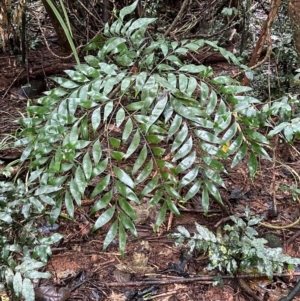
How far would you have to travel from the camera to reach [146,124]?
3.93 ft

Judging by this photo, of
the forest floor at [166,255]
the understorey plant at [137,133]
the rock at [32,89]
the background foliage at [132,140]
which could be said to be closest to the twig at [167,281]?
the forest floor at [166,255]

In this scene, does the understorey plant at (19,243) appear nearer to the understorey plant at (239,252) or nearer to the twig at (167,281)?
the twig at (167,281)

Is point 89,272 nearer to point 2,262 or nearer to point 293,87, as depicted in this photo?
point 2,262

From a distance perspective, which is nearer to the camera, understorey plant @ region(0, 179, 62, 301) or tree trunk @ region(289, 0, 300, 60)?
understorey plant @ region(0, 179, 62, 301)

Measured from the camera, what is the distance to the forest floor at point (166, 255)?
144cm

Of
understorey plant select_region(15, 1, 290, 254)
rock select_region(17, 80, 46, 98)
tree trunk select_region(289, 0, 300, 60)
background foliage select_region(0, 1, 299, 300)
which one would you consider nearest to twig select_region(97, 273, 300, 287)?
background foliage select_region(0, 1, 299, 300)

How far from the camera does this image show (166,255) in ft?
5.20

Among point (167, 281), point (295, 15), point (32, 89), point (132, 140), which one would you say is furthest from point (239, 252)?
point (32, 89)

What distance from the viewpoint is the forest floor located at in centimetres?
144

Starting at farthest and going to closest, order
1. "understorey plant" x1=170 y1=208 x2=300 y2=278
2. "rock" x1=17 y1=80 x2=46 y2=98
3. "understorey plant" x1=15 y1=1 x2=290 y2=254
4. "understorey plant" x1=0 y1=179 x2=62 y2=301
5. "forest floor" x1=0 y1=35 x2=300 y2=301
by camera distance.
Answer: "rock" x1=17 y1=80 x2=46 y2=98 < "forest floor" x1=0 y1=35 x2=300 y2=301 < "understorey plant" x1=170 y1=208 x2=300 y2=278 < "understorey plant" x1=15 y1=1 x2=290 y2=254 < "understorey plant" x1=0 y1=179 x2=62 y2=301

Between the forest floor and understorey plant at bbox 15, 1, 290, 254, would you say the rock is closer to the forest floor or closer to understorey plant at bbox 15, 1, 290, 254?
the forest floor

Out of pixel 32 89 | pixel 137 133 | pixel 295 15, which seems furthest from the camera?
pixel 32 89

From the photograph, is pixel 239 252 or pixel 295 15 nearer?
pixel 239 252

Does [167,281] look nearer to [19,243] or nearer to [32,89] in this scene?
[19,243]
